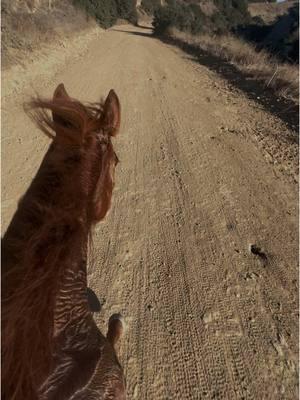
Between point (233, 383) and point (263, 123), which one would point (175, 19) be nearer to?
point (263, 123)

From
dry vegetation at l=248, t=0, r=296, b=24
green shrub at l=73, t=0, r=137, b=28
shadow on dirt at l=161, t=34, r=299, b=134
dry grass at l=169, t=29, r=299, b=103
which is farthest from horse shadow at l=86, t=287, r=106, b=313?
dry vegetation at l=248, t=0, r=296, b=24

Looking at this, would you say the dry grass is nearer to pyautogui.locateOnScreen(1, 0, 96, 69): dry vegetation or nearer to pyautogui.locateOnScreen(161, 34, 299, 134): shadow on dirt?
pyautogui.locateOnScreen(161, 34, 299, 134): shadow on dirt

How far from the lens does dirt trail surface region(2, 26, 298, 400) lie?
2502 mm

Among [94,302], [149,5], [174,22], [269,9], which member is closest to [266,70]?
[94,302]

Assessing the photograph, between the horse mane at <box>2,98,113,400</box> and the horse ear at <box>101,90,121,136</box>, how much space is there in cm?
9

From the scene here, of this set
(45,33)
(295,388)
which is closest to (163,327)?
(295,388)

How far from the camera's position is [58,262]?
3.55ft

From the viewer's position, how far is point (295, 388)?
2.43m

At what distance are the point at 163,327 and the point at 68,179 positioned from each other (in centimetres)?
203

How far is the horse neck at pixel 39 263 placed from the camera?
98 centimetres

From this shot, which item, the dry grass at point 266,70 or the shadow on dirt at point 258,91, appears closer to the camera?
the shadow on dirt at point 258,91

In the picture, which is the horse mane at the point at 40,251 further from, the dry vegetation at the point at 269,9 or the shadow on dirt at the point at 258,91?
the dry vegetation at the point at 269,9

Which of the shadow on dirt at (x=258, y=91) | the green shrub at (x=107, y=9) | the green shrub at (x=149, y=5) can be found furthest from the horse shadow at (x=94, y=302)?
the green shrub at (x=149, y=5)

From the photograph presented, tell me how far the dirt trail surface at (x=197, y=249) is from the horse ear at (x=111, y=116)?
75.9 inches
